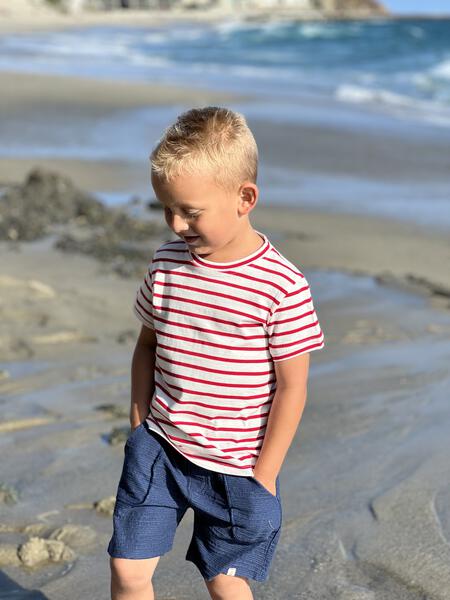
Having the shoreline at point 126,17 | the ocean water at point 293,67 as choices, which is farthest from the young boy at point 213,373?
the shoreline at point 126,17

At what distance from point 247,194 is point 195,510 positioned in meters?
0.72

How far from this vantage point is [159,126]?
12.8 metres

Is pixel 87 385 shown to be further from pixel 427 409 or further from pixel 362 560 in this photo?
pixel 362 560

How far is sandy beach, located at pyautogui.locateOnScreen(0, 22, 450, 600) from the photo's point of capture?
2.68 meters

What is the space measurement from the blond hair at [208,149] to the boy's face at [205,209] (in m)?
0.02

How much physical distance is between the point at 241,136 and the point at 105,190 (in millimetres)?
6740

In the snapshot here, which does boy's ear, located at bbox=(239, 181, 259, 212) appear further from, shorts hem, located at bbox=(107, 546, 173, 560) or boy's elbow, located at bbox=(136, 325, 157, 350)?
shorts hem, located at bbox=(107, 546, 173, 560)

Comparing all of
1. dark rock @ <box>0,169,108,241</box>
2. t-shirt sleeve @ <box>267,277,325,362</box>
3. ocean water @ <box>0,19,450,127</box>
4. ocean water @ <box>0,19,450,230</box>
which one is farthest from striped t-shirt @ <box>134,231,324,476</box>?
ocean water @ <box>0,19,450,127</box>

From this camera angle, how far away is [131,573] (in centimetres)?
214

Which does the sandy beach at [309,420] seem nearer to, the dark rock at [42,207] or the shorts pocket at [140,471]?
the dark rock at [42,207]

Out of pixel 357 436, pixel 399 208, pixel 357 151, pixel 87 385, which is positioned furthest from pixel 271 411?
pixel 357 151

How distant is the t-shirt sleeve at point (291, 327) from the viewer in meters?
1.99

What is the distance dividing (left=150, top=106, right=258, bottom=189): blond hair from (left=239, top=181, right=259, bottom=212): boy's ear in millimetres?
17

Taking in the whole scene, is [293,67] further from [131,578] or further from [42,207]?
[131,578]
